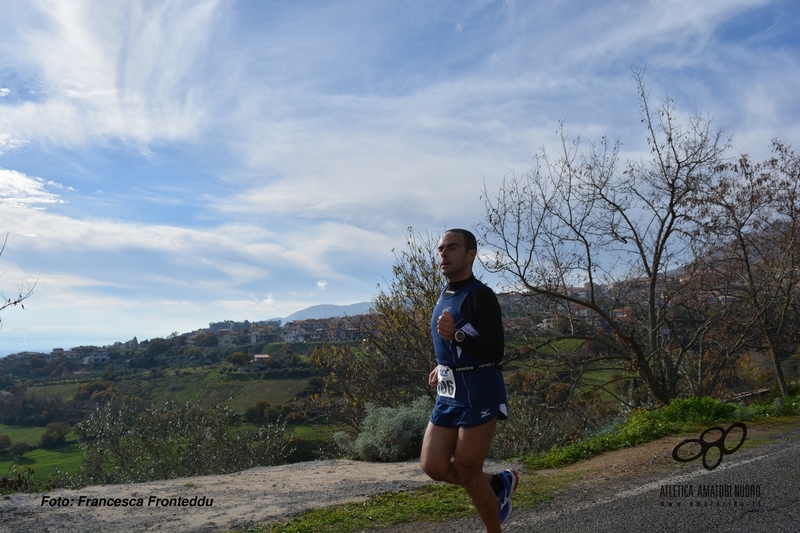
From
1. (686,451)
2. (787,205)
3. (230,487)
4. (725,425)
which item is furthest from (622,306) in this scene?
(230,487)

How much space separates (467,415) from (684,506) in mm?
2216

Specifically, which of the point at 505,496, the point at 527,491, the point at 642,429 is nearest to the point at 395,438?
the point at 642,429

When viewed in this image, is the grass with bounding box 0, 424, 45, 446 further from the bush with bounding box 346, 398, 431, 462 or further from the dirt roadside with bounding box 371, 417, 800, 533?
the dirt roadside with bounding box 371, 417, 800, 533

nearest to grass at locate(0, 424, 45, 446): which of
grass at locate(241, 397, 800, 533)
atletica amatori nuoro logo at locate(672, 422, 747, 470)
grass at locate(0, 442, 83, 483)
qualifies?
grass at locate(0, 442, 83, 483)

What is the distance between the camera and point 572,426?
13.7 metres

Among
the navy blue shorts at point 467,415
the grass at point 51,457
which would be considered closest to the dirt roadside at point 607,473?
the navy blue shorts at point 467,415

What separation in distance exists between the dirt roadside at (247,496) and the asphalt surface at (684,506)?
8.2 inches

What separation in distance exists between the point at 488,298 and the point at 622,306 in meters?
11.3

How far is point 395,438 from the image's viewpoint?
934cm

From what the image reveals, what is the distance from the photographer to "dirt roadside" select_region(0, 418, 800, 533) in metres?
4.76

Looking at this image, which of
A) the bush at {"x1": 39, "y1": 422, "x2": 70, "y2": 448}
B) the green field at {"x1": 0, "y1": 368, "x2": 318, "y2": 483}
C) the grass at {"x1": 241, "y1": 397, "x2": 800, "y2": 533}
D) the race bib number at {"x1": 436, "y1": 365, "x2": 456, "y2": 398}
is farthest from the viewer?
the bush at {"x1": 39, "y1": 422, "x2": 70, "y2": 448}

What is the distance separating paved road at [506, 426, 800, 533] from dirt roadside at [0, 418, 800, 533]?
0.99 feet

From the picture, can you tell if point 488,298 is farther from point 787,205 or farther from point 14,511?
point 787,205

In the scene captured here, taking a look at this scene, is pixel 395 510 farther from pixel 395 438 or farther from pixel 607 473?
pixel 395 438
